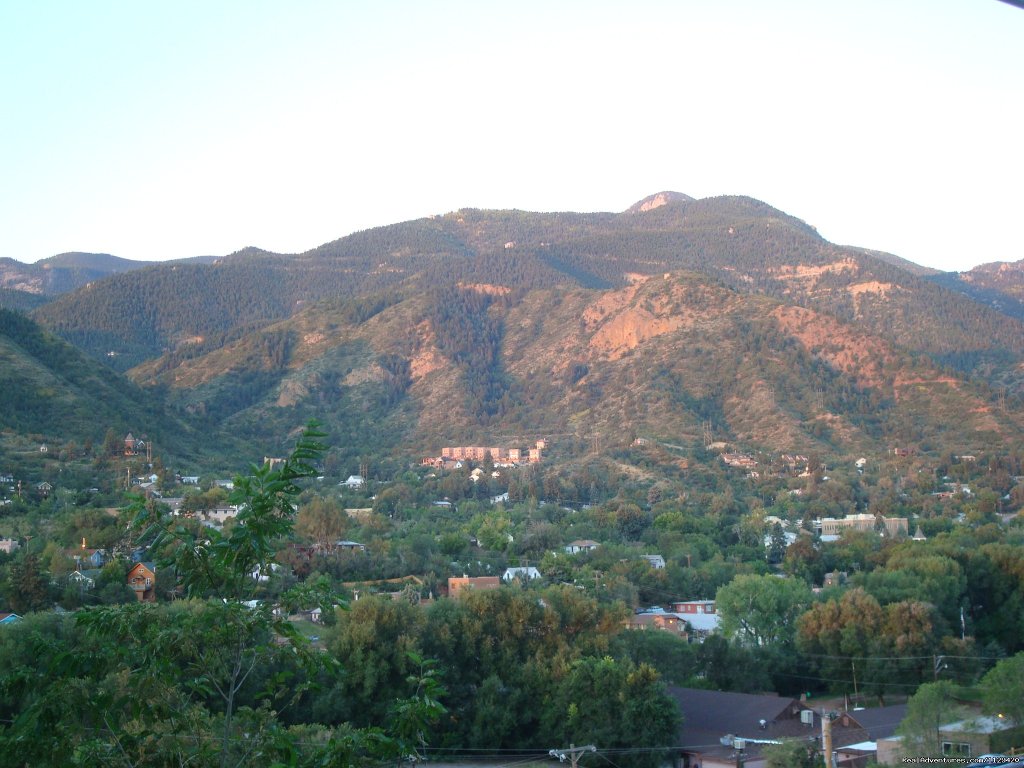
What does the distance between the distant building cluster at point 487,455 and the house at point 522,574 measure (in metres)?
35.7

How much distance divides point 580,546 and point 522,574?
9222mm

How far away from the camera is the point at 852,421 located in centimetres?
8794

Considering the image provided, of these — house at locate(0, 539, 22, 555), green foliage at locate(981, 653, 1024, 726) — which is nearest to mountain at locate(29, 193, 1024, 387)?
house at locate(0, 539, 22, 555)

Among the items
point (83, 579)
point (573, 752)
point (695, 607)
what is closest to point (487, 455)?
point (695, 607)

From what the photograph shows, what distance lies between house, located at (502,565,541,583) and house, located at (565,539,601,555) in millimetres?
4646

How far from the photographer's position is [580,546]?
2232 inches

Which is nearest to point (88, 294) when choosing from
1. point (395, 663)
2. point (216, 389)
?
point (216, 389)

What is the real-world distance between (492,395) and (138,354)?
128 feet

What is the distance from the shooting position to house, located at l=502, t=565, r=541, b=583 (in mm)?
46472

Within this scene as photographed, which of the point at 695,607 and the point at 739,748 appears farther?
the point at 695,607

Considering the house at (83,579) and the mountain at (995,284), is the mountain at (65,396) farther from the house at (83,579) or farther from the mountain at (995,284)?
the mountain at (995,284)

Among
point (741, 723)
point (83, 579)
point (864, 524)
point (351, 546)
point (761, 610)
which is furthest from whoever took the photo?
point (864, 524)

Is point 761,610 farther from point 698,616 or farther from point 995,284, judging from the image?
point 995,284

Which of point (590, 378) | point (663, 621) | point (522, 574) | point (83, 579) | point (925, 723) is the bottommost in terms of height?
point (663, 621)
